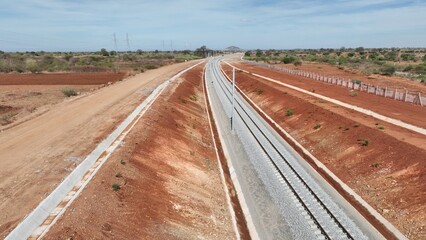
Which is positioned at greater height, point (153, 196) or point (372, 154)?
point (153, 196)

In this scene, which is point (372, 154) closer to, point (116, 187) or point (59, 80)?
point (116, 187)

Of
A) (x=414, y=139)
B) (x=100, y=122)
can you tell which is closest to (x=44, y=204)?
(x=100, y=122)

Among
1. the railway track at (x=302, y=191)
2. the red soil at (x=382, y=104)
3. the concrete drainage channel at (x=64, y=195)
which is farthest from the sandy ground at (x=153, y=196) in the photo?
the red soil at (x=382, y=104)

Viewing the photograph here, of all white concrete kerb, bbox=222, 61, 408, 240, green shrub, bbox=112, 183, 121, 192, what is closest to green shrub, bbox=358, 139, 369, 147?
white concrete kerb, bbox=222, 61, 408, 240

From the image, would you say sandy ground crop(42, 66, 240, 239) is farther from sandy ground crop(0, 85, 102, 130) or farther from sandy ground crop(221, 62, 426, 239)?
sandy ground crop(0, 85, 102, 130)

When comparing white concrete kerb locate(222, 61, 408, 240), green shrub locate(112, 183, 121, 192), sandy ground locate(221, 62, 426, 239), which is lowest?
white concrete kerb locate(222, 61, 408, 240)

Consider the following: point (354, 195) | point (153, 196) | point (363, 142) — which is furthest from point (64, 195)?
point (363, 142)
